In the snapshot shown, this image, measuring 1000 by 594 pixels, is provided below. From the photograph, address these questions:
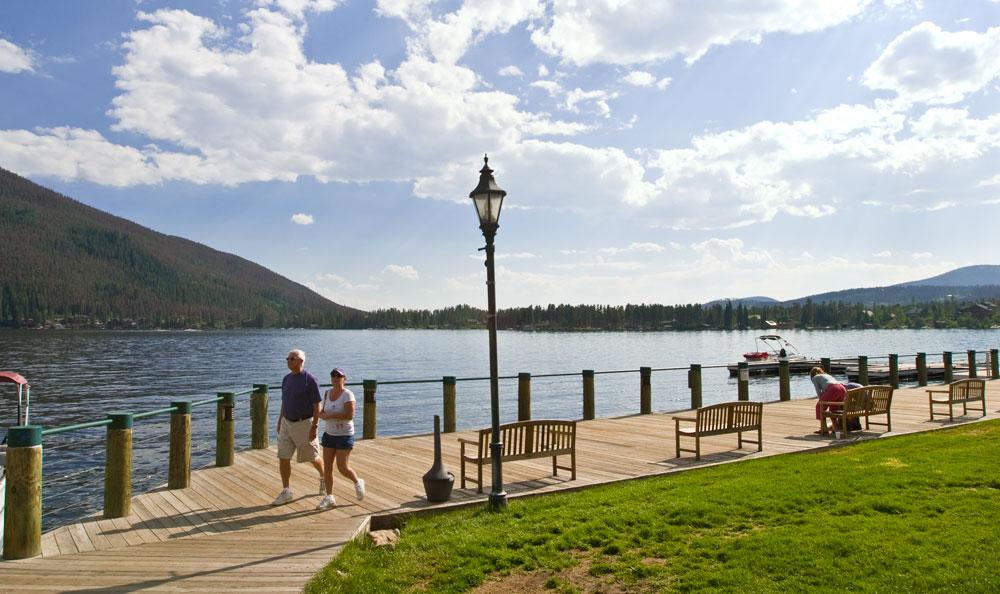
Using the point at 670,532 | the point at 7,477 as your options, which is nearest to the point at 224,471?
the point at 7,477

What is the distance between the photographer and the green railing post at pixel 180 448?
30.7ft

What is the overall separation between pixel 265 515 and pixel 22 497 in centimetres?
237

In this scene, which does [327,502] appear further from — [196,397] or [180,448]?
[196,397]

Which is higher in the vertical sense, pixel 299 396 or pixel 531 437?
pixel 299 396

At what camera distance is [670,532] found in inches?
262

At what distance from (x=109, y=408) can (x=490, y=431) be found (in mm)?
35853

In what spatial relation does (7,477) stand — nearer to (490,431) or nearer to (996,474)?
(490,431)

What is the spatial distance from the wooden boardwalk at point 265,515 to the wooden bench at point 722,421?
0.37 metres

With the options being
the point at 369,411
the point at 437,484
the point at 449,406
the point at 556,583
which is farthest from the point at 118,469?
the point at 449,406

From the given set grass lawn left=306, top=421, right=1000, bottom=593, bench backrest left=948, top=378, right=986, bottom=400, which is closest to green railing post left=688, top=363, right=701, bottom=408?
bench backrest left=948, top=378, right=986, bottom=400

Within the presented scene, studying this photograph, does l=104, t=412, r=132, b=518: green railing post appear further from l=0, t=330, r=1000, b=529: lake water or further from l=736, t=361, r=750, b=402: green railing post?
l=736, t=361, r=750, b=402: green railing post

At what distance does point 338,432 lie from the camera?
28.2 ft

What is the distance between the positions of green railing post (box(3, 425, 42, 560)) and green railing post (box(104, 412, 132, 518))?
1.24 metres

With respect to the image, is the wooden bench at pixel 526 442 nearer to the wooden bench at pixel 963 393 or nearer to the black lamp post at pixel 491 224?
the black lamp post at pixel 491 224
